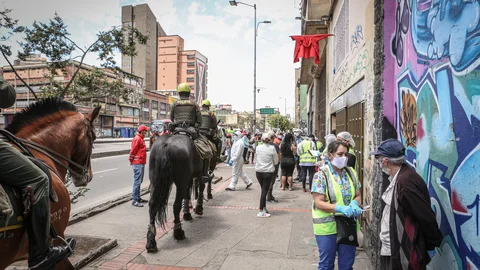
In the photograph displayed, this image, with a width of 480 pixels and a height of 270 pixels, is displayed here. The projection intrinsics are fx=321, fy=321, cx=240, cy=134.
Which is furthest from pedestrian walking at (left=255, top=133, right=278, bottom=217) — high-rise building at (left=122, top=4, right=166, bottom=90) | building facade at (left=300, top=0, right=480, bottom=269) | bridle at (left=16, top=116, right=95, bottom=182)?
high-rise building at (left=122, top=4, right=166, bottom=90)

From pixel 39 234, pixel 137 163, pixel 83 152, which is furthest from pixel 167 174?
pixel 137 163

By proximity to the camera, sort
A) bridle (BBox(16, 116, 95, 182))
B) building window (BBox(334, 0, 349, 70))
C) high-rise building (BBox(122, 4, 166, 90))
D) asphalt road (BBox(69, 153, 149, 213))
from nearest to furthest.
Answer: bridle (BBox(16, 116, 95, 182)) < building window (BBox(334, 0, 349, 70)) < asphalt road (BBox(69, 153, 149, 213)) < high-rise building (BBox(122, 4, 166, 90))

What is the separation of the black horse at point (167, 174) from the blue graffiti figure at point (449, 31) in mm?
3905

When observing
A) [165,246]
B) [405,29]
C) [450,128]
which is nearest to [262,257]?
[165,246]

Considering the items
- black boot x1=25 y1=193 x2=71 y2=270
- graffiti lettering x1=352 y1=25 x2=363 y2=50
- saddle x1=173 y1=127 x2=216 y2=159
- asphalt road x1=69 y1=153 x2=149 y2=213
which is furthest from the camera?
asphalt road x1=69 y1=153 x2=149 y2=213

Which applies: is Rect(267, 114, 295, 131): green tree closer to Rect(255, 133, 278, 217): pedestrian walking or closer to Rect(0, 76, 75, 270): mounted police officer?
Rect(255, 133, 278, 217): pedestrian walking

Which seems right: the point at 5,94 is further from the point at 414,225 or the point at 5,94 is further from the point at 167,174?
the point at 414,225

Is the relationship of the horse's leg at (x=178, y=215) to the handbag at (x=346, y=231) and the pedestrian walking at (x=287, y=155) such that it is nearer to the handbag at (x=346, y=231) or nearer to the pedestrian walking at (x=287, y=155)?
the handbag at (x=346, y=231)

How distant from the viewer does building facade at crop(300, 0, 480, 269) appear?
2375 millimetres

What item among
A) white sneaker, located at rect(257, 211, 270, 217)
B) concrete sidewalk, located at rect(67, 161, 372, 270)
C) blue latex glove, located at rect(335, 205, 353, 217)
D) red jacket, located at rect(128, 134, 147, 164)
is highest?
red jacket, located at rect(128, 134, 147, 164)

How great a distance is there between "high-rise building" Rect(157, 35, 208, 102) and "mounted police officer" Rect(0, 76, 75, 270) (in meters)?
110

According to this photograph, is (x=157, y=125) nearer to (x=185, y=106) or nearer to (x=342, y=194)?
Answer: (x=185, y=106)

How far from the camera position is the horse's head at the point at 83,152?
386 centimetres

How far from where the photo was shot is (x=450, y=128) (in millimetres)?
2672
